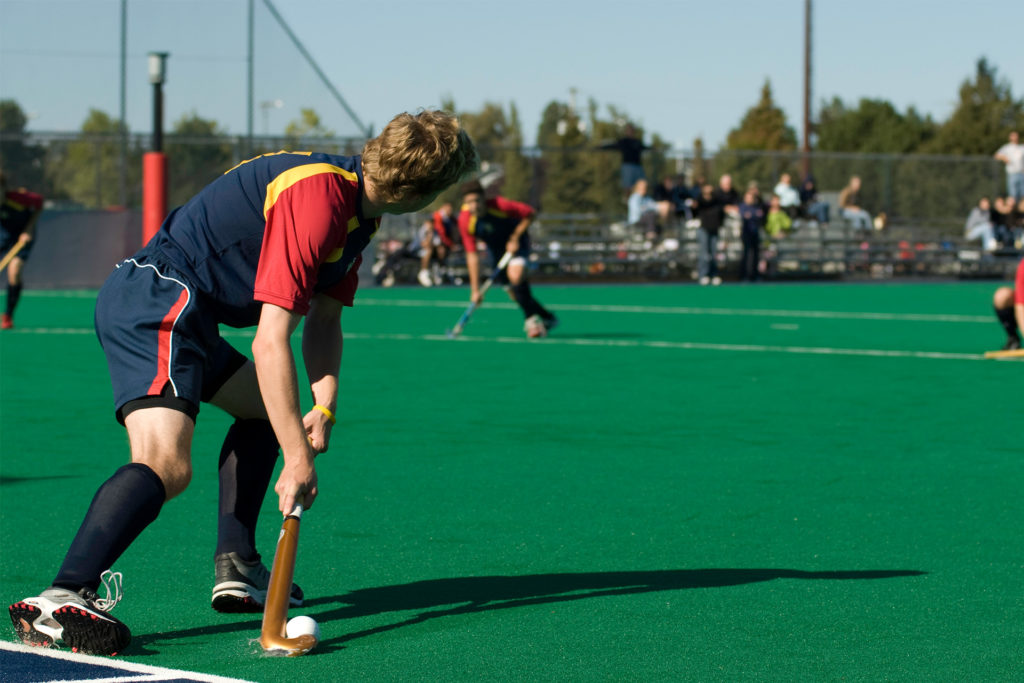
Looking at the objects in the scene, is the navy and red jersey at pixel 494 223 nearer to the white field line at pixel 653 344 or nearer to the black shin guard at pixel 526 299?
the black shin guard at pixel 526 299

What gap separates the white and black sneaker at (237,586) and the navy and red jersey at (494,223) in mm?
11240

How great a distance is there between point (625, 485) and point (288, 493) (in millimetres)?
3332

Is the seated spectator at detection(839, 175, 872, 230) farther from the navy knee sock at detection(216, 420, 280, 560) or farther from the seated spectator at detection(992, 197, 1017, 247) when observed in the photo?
the navy knee sock at detection(216, 420, 280, 560)

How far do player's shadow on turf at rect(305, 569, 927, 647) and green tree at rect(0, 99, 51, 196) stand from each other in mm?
22764

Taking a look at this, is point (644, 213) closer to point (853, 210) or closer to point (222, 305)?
point (853, 210)

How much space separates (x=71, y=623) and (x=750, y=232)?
1083 inches

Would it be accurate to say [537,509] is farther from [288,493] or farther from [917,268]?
[917,268]

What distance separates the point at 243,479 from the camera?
4.75 metres

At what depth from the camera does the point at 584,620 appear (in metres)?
4.70

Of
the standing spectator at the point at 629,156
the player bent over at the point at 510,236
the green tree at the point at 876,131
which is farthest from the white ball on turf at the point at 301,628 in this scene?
the green tree at the point at 876,131

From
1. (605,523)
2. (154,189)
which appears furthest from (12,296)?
(605,523)

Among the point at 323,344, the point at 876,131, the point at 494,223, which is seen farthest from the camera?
the point at 876,131

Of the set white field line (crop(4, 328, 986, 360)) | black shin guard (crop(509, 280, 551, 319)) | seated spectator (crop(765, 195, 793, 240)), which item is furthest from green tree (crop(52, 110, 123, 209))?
seated spectator (crop(765, 195, 793, 240))

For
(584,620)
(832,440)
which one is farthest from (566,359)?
(584,620)
